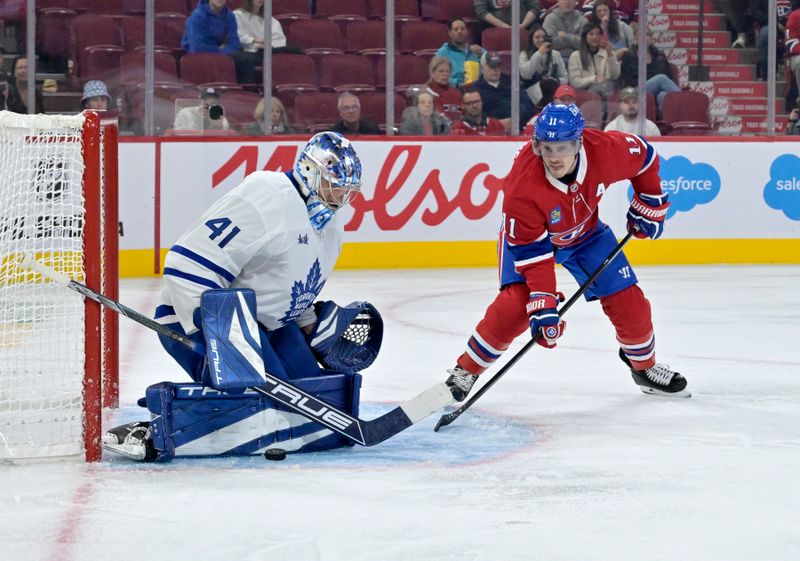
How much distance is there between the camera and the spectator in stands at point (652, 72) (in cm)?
823

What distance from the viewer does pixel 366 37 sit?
25.8 ft

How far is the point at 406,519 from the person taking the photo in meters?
2.51

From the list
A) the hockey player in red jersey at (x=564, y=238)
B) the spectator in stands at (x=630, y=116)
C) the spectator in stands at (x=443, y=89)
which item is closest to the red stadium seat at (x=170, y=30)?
the spectator in stands at (x=443, y=89)

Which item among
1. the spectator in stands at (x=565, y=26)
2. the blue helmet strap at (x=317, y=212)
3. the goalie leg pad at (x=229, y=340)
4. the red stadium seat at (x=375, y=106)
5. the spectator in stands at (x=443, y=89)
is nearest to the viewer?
the goalie leg pad at (x=229, y=340)

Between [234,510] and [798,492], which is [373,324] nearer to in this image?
[234,510]

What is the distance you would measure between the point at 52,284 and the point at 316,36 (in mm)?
4918

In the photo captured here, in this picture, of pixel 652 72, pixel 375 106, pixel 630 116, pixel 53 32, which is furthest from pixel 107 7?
pixel 652 72

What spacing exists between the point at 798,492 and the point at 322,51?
222 inches

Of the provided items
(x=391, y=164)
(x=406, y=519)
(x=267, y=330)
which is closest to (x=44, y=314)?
(x=267, y=330)

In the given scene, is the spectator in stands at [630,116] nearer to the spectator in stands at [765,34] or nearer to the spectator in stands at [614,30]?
the spectator in stands at [614,30]

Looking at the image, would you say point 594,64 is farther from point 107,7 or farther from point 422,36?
point 107,7

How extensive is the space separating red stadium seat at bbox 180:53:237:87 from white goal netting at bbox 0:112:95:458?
406cm

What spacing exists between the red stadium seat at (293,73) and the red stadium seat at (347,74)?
0.08 metres

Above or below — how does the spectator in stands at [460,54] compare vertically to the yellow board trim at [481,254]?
above
